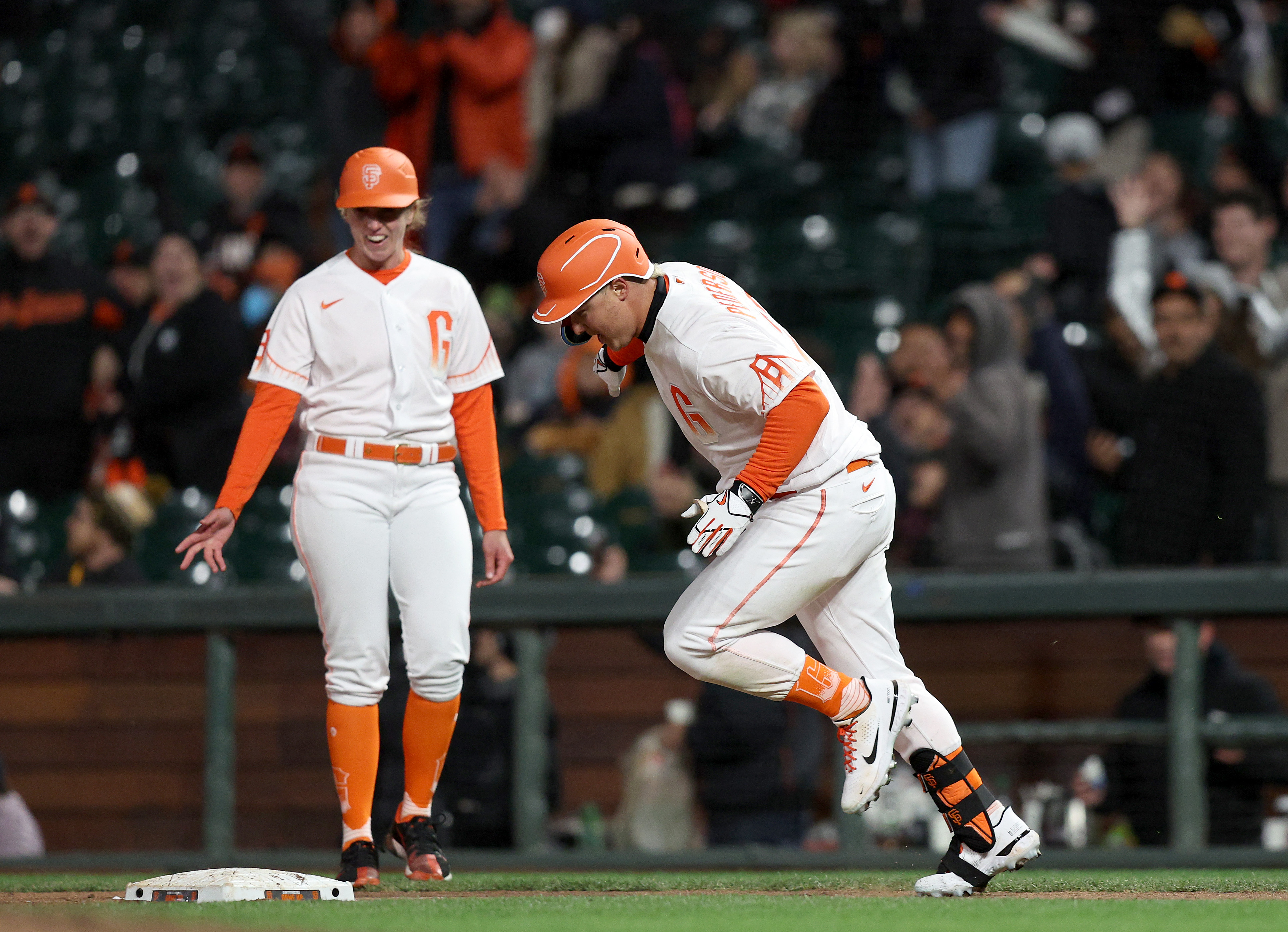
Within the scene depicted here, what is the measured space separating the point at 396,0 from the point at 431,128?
49.2 inches

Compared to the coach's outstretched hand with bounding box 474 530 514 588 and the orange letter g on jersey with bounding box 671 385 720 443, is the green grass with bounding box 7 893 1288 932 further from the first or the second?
the orange letter g on jersey with bounding box 671 385 720 443

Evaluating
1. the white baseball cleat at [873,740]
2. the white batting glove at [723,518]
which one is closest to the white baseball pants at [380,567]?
the white batting glove at [723,518]

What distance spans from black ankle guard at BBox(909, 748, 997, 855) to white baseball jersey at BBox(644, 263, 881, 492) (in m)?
0.71

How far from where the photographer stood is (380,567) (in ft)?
14.7

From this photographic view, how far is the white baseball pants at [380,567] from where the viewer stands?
4.43m

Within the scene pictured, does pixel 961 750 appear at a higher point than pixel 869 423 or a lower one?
lower

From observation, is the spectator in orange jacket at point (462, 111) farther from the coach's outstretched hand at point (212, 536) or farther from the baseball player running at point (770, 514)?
the baseball player running at point (770, 514)

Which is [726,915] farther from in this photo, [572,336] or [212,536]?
[212,536]

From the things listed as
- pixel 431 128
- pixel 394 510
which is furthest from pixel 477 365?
pixel 431 128

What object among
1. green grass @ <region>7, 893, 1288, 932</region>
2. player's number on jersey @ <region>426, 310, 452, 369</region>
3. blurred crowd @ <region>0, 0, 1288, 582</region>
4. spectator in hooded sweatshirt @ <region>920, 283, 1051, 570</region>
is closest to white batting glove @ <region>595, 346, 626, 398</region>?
player's number on jersey @ <region>426, 310, 452, 369</region>

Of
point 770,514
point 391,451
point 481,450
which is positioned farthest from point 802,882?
point 391,451

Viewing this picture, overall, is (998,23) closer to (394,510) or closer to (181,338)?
(181,338)

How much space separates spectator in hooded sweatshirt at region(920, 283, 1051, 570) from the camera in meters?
6.33

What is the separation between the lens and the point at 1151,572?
18.6ft
